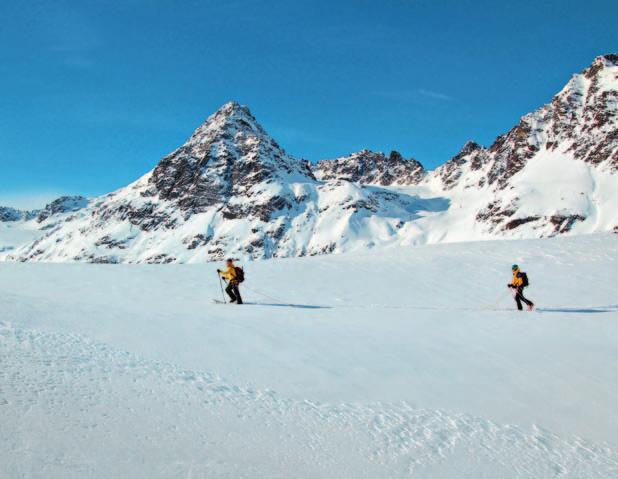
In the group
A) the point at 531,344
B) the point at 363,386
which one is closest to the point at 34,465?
the point at 363,386

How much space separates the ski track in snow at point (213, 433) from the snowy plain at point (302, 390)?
2 cm

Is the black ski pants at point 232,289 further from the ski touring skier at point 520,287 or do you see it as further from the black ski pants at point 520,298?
the black ski pants at point 520,298

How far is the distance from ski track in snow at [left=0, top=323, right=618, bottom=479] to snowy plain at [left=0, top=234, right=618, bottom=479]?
23 mm

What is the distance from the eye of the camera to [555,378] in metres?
9.20

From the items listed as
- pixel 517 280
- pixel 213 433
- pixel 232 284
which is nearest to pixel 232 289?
pixel 232 284

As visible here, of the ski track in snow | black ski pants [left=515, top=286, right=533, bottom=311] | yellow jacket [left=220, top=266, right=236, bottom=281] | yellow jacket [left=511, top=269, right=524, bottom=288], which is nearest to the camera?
the ski track in snow

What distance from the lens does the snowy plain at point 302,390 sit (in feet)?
17.4

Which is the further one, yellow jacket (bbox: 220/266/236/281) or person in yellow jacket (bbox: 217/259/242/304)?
yellow jacket (bbox: 220/266/236/281)

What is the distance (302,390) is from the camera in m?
7.63

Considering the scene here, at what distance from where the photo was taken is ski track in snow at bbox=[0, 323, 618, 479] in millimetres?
4969

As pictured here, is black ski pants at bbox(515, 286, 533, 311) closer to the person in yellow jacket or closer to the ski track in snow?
the person in yellow jacket

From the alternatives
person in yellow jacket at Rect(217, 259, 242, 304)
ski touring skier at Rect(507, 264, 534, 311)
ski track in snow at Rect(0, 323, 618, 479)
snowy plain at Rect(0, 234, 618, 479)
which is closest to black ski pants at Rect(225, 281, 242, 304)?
person in yellow jacket at Rect(217, 259, 242, 304)

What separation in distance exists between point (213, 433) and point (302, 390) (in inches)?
84.0

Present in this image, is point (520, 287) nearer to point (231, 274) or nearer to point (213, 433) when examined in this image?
point (231, 274)
